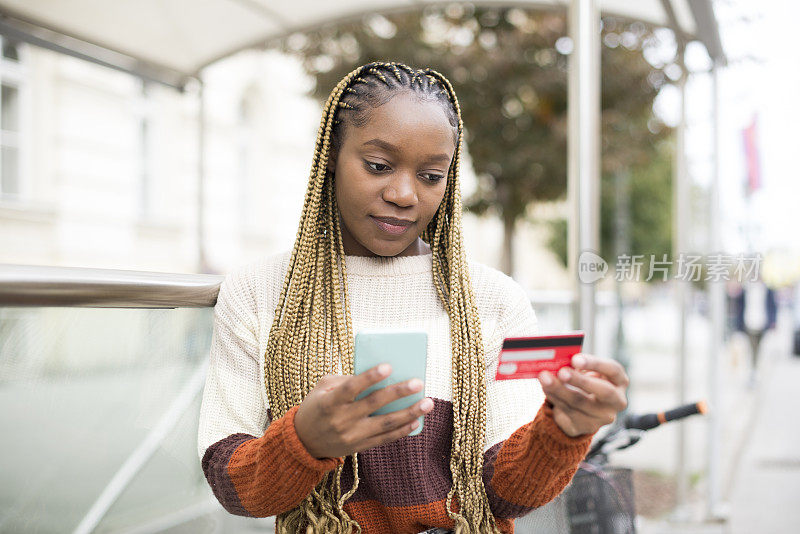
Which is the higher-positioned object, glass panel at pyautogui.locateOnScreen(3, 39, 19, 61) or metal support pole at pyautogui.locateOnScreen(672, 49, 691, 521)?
glass panel at pyautogui.locateOnScreen(3, 39, 19, 61)

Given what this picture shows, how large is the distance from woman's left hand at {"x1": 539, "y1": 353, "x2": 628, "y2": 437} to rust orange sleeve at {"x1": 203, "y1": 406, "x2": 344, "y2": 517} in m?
0.40

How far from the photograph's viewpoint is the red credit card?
121 cm

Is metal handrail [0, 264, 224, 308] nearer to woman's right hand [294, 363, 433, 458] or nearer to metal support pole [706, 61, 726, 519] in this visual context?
woman's right hand [294, 363, 433, 458]

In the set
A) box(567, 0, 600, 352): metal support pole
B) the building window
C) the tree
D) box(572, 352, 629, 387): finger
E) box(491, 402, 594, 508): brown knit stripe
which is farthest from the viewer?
the building window

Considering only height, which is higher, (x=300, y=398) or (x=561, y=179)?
(x=561, y=179)

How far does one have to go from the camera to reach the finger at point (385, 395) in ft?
3.70

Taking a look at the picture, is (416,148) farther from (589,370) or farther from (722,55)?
(722,55)

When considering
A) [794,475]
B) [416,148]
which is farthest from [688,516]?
[416,148]

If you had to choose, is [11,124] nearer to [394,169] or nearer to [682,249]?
[682,249]

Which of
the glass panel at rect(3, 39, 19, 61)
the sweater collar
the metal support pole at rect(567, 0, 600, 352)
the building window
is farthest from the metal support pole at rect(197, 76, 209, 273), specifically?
the glass panel at rect(3, 39, 19, 61)

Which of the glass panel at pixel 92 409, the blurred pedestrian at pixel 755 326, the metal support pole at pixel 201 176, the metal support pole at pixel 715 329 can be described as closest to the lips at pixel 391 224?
the glass panel at pixel 92 409

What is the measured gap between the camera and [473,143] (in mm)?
9312

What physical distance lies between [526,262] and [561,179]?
20.3 meters

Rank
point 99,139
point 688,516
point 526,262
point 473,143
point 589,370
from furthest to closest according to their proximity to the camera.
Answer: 1. point 526,262
2. point 99,139
3. point 473,143
4. point 688,516
5. point 589,370
